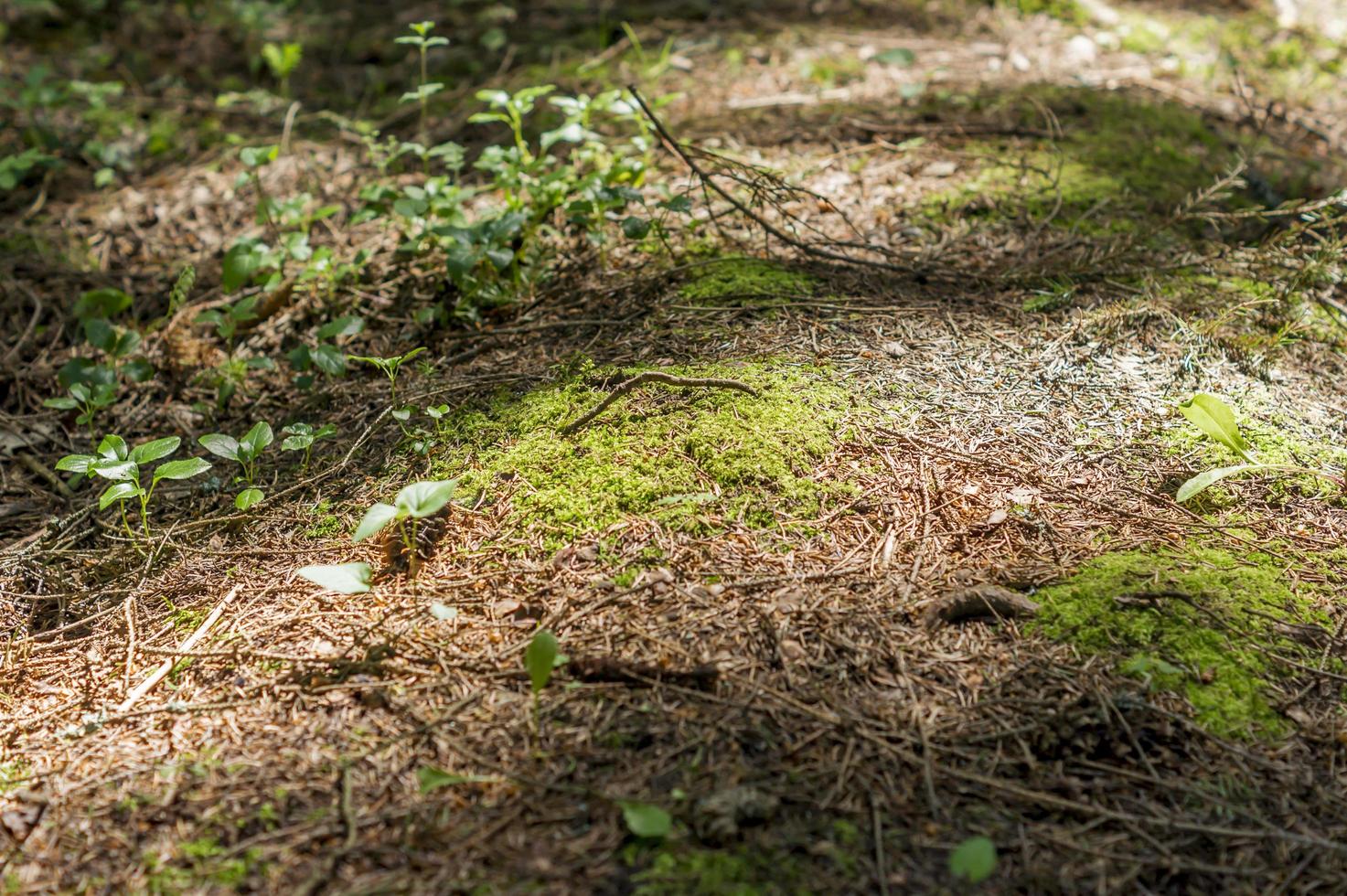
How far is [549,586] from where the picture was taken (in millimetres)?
2139

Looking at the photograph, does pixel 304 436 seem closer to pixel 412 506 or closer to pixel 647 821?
pixel 412 506

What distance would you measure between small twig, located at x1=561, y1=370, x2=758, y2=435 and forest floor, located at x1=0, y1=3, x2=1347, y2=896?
38 mm

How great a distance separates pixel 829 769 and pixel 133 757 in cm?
140

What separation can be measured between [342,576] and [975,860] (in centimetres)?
140

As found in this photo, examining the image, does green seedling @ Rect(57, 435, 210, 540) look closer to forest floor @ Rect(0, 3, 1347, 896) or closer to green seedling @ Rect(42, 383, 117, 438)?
forest floor @ Rect(0, 3, 1347, 896)

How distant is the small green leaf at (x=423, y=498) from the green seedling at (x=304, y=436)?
2.25 feet

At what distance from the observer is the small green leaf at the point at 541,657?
1778 mm

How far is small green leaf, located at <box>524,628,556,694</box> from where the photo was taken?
1778 millimetres

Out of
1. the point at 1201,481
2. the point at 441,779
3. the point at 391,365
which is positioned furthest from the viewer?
the point at 391,365

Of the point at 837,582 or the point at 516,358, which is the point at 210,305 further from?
the point at 837,582

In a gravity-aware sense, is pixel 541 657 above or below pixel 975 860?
above

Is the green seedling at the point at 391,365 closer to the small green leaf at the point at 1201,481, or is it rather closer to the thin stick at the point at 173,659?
the thin stick at the point at 173,659

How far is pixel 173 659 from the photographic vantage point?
2111 mm

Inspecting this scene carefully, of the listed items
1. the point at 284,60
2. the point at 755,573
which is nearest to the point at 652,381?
the point at 755,573
